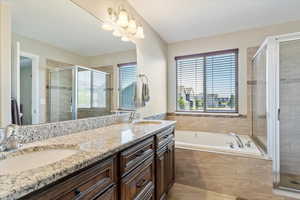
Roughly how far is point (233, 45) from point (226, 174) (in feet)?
7.31

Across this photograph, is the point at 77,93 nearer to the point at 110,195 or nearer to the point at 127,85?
the point at 127,85


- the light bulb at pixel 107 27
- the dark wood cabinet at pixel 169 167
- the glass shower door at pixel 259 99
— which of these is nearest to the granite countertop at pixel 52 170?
the dark wood cabinet at pixel 169 167

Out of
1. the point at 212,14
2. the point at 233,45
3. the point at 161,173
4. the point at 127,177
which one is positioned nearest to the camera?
the point at 127,177

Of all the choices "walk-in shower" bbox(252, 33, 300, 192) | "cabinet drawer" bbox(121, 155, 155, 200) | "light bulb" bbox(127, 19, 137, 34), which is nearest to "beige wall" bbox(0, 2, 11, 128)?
"cabinet drawer" bbox(121, 155, 155, 200)

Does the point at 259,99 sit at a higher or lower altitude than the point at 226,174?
higher

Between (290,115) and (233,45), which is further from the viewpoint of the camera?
(233,45)

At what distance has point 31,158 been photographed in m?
0.89

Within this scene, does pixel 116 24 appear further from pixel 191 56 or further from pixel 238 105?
pixel 238 105

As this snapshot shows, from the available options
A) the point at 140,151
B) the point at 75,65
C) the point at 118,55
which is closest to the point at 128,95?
the point at 118,55

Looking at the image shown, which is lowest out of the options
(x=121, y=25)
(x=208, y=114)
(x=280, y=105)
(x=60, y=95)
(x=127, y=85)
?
(x=208, y=114)

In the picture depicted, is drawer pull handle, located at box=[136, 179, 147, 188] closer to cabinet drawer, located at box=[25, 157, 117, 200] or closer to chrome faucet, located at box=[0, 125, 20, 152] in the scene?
cabinet drawer, located at box=[25, 157, 117, 200]

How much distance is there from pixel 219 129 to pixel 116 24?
2489 mm

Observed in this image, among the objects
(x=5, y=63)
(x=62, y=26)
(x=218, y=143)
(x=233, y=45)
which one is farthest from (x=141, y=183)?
(x=233, y=45)

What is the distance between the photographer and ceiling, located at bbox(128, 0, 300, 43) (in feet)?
7.11
